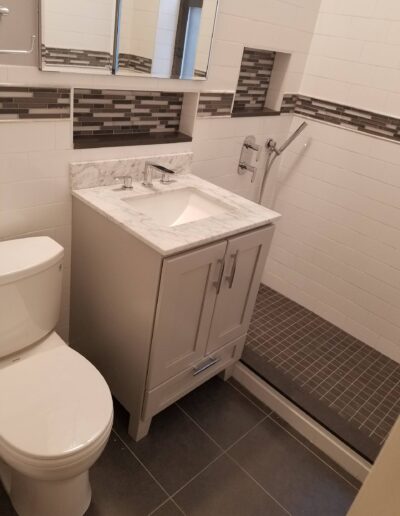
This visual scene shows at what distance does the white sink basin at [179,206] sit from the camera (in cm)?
175

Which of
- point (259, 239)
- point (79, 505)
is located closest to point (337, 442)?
point (259, 239)

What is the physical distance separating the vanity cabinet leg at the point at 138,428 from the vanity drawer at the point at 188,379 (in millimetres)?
45

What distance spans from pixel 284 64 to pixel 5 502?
7.53 feet

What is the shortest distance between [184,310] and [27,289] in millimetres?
533

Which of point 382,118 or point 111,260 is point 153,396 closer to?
point 111,260

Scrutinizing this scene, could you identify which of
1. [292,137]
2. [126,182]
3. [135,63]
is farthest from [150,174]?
[292,137]

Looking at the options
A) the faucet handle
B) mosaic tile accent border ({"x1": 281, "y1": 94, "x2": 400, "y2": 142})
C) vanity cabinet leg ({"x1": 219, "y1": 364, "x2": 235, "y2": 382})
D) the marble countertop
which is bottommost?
vanity cabinet leg ({"x1": 219, "y1": 364, "x2": 235, "y2": 382})

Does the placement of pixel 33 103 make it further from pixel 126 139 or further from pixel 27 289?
pixel 27 289

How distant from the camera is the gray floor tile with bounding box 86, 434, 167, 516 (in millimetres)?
1470

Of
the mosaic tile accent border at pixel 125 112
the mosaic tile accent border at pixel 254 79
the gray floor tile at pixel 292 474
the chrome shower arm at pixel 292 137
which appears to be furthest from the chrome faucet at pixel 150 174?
the gray floor tile at pixel 292 474

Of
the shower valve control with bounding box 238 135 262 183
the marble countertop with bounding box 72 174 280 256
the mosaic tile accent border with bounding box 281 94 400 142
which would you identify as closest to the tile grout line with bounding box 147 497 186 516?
the marble countertop with bounding box 72 174 280 256

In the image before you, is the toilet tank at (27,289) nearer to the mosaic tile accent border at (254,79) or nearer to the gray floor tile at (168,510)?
the gray floor tile at (168,510)

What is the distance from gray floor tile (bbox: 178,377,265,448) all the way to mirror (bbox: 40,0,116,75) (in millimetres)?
1413

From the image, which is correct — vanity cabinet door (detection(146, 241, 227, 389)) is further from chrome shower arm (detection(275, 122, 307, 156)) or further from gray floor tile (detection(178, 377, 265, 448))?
chrome shower arm (detection(275, 122, 307, 156))
